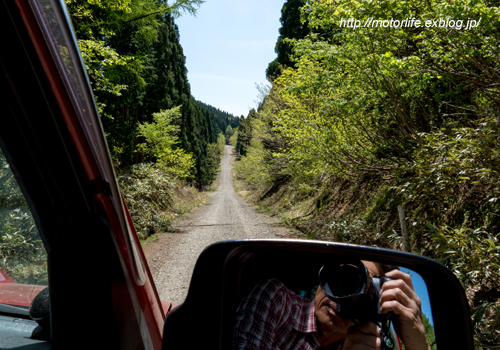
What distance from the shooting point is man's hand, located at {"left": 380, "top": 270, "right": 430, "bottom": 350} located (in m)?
0.75

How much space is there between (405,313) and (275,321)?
34 centimetres

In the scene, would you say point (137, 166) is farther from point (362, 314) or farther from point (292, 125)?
point (362, 314)

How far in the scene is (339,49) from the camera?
5250 mm

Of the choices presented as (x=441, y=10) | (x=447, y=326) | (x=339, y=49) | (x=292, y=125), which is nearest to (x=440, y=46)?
(x=441, y=10)

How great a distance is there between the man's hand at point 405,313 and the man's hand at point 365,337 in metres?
0.05

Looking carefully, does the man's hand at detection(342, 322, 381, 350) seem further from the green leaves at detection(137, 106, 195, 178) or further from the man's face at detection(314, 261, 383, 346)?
the green leaves at detection(137, 106, 195, 178)

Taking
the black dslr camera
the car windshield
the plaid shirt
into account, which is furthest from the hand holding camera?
the car windshield

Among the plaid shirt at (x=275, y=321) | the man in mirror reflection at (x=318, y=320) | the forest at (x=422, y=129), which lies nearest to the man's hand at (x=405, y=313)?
the man in mirror reflection at (x=318, y=320)

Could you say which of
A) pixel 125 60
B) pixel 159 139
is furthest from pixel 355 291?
pixel 159 139

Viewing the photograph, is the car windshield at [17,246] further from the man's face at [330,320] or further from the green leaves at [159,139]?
the green leaves at [159,139]

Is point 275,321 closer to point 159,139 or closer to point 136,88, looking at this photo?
point 136,88

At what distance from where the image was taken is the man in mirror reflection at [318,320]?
75cm

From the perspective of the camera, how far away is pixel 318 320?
85 cm

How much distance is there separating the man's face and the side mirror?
4 centimetres
